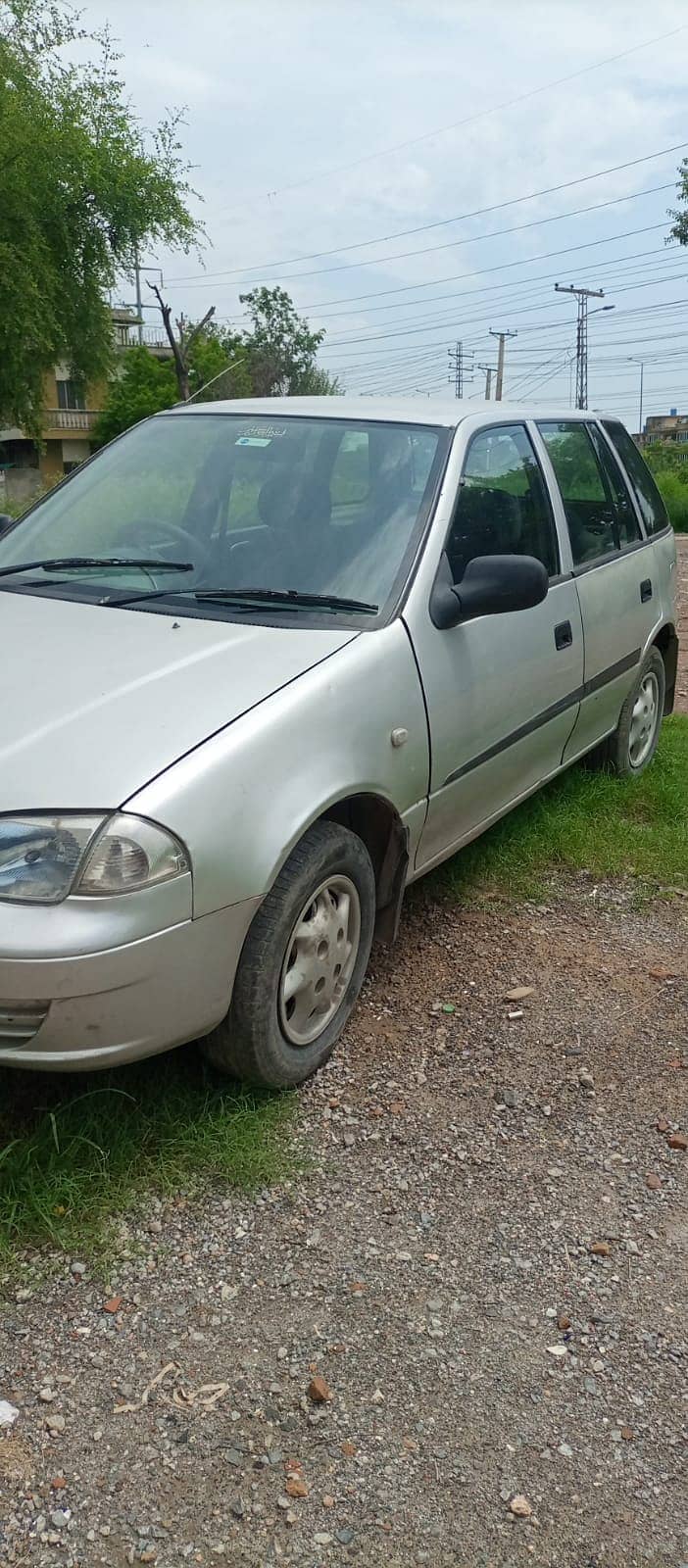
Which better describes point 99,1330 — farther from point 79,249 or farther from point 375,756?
point 79,249

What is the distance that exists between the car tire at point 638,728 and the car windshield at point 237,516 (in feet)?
7.12

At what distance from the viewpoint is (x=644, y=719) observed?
5.93 metres

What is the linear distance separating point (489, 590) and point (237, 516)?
86 cm

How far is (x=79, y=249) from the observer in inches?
1131

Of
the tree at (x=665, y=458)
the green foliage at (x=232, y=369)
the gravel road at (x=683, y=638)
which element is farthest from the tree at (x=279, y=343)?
the gravel road at (x=683, y=638)

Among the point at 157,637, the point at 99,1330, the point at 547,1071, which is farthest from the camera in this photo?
the point at 547,1071

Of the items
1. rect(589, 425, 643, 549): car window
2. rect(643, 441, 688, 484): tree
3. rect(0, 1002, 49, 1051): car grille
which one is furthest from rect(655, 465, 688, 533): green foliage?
rect(0, 1002, 49, 1051): car grille

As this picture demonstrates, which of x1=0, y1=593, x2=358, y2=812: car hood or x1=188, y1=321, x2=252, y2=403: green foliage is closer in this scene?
x1=0, y1=593, x2=358, y2=812: car hood

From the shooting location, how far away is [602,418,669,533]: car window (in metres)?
5.67

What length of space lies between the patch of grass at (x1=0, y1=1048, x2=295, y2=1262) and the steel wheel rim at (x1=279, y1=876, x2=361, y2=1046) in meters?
0.23

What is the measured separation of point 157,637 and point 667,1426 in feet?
6.94

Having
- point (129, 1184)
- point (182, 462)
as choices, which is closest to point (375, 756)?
point (129, 1184)

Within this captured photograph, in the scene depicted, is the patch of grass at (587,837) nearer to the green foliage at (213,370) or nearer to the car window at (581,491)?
the car window at (581,491)

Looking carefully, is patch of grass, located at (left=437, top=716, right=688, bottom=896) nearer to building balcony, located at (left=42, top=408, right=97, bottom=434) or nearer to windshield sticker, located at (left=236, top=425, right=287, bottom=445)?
windshield sticker, located at (left=236, top=425, right=287, bottom=445)
